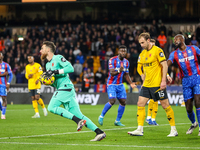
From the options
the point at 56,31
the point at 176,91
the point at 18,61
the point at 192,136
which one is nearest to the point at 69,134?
the point at 192,136

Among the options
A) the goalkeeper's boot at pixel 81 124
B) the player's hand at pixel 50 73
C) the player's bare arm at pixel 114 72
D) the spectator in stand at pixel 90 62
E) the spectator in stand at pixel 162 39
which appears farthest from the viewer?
the spectator in stand at pixel 90 62

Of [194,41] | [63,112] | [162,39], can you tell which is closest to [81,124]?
[63,112]

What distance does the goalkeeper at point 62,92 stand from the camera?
7574 millimetres

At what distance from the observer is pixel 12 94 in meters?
25.4

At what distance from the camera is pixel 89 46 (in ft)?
97.7

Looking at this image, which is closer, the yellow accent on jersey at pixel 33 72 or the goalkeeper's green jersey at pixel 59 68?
the goalkeeper's green jersey at pixel 59 68

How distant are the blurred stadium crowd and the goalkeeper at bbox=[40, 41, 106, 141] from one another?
17.3 meters

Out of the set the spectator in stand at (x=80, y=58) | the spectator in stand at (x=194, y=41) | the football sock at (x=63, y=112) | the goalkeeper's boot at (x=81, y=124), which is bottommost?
the goalkeeper's boot at (x=81, y=124)

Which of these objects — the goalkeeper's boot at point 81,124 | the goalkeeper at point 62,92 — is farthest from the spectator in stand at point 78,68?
the goalkeeper's boot at point 81,124

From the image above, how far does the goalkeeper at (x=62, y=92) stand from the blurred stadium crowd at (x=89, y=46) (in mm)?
17276

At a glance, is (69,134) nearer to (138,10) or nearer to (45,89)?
(45,89)

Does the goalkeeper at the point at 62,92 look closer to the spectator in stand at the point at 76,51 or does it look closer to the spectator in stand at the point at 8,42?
the spectator in stand at the point at 76,51

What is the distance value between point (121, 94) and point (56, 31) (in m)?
20.7

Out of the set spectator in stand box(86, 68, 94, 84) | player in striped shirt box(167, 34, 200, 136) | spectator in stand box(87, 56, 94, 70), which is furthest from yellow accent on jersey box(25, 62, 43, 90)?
spectator in stand box(87, 56, 94, 70)
